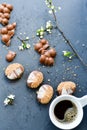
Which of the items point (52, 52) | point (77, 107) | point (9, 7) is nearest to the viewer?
point (77, 107)

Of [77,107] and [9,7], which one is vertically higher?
[9,7]

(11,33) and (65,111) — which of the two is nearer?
(65,111)

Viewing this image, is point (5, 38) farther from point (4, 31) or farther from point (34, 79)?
point (34, 79)

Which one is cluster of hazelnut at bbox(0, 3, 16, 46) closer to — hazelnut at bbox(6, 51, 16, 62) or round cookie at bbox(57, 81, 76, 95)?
hazelnut at bbox(6, 51, 16, 62)

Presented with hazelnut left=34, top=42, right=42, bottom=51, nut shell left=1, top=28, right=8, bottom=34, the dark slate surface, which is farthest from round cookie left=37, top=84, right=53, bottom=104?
nut shell left=1, top=28, right=8, bottom=34

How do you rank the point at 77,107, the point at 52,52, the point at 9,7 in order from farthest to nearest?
1. the point at 9,7
2. the point at 52,52
3. the point at 77,107

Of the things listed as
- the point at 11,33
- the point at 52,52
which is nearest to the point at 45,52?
the point at 52,52
